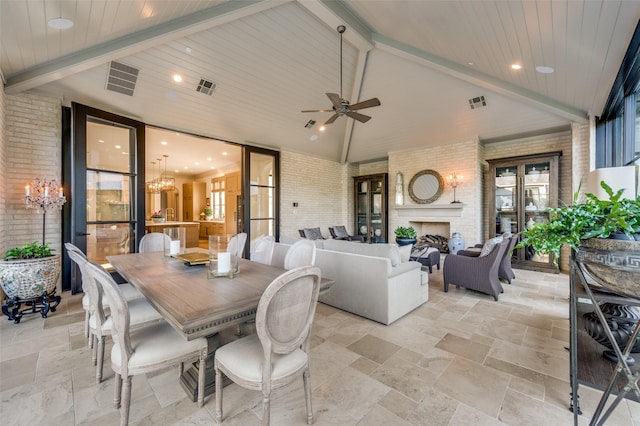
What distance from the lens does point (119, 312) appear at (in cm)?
148

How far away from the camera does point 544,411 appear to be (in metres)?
1.75

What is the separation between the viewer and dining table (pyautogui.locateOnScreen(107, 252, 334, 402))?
4.62ft

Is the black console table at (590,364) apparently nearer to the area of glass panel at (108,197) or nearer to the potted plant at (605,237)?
the potted plant at (605,237)

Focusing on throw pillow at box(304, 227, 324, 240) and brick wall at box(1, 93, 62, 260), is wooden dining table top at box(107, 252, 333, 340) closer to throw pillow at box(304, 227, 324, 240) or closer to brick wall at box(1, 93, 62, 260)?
brick wall at box(1, 93, 62, 260)

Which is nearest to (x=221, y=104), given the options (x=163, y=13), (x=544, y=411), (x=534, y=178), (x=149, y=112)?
(x=149, y=112)

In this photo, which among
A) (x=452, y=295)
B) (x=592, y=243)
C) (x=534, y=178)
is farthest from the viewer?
(x=534, y=178)

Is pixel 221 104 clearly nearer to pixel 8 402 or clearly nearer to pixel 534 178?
pixel 8 402

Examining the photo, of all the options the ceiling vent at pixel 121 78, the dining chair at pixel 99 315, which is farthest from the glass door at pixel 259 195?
the dining chair at pixel 99 315

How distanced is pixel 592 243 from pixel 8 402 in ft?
11.8

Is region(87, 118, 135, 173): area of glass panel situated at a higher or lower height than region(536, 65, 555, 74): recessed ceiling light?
lower

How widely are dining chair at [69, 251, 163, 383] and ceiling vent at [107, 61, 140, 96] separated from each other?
312cm

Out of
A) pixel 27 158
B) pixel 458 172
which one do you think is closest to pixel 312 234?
pixel 458 172

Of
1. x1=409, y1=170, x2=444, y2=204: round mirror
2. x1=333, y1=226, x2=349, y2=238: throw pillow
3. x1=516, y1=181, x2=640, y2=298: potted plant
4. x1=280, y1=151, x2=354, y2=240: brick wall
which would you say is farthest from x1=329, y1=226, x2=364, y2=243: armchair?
x1=516, y1=181, x2=640, y2=298: potted plant

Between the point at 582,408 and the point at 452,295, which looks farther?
the point at 452,295
